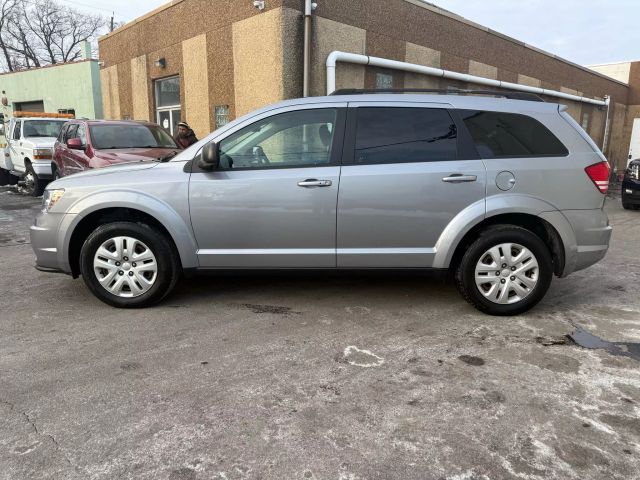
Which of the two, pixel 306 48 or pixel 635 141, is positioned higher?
pixel 306 48

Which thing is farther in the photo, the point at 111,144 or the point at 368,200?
the point at 111,144

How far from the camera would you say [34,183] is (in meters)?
12.1

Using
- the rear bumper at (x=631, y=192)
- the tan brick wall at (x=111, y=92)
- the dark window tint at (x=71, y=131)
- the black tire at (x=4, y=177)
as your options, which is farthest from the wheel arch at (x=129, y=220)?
the black tire at (x=4, y=177)

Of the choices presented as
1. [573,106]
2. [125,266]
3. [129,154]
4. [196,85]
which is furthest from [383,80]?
[573,106]

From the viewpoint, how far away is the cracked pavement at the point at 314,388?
7.66 ft

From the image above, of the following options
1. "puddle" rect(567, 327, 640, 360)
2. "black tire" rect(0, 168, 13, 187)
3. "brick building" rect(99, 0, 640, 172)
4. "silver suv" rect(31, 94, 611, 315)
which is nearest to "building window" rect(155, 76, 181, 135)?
"brick building" rect(99, 0, 640, 172)

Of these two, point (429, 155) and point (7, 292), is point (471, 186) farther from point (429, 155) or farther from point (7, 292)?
point (7, 292)

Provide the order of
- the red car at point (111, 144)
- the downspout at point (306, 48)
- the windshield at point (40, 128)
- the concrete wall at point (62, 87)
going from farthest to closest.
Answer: the concrete wall at point (62, 87), the windshield at point (40, 128), the downspout at point (306, 48), the red car at point (111, 144)

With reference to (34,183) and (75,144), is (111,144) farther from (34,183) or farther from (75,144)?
(34,183)

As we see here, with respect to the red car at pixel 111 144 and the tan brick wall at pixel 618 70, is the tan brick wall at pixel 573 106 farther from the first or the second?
the red car at pixel 111 144

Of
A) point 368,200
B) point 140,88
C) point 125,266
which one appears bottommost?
point 125,266

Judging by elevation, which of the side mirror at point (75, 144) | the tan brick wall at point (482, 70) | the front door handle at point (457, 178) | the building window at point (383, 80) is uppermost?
the tan brick wall at point (482, 70)

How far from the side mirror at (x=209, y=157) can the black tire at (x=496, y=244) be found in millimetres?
2218

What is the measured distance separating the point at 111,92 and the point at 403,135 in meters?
14.4
